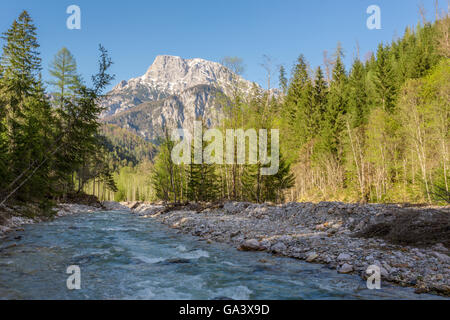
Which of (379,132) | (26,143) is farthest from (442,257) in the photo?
(379,132)

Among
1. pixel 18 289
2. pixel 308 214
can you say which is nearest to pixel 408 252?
pixel 308 214

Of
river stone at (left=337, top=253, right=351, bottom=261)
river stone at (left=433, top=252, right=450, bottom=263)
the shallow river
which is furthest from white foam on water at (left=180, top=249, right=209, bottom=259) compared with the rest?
river stone at (left=433, top=252, right=450, bottom=263)

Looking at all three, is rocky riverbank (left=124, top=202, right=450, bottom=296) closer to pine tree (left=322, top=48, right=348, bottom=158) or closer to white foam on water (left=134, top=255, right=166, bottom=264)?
white foam on water (left=134, top=255, right=166, bottom=264)

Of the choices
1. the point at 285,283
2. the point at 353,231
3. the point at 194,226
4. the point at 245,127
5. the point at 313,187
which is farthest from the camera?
the point at 313,187

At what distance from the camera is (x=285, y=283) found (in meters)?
5.93

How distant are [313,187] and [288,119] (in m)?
13.0

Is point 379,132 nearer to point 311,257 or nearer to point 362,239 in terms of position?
point 362,239

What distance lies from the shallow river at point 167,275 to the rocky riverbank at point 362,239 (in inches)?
22.7

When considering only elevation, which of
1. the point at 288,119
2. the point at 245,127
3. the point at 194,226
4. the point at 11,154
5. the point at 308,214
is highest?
the point at 288,119

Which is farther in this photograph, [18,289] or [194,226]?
[194,226]

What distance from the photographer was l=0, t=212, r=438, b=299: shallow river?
17.3ft

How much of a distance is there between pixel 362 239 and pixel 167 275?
6912 millimetres

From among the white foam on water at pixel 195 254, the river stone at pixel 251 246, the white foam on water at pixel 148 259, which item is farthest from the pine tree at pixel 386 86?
the white foam on water at pixel 148 259
